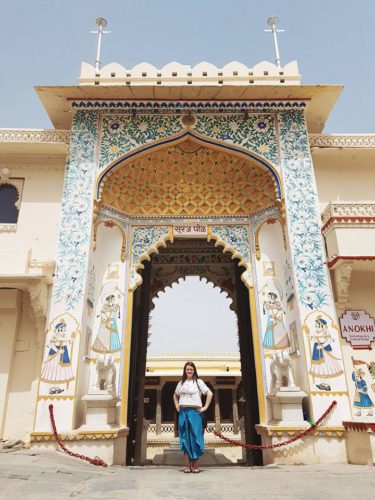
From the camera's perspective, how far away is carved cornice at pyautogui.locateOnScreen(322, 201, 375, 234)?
5.90m

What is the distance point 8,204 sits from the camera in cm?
690

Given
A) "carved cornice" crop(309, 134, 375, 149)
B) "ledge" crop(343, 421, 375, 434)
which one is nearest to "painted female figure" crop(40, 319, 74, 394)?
"ledge" crop(343, 421, 375, 434)

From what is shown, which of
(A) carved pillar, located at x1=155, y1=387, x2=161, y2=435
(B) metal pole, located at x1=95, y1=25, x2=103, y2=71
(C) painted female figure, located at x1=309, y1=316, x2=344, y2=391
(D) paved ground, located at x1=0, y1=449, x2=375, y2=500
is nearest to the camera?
(D) paved ground, located at x1=0, y1=449, x2=375, y2=500

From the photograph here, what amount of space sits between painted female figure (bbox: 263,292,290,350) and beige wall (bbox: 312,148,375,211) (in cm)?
202

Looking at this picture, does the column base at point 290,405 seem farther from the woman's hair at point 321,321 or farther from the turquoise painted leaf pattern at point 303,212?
the turquoise painted leaf pattern at point 303,212

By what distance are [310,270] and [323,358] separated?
4.39 feet

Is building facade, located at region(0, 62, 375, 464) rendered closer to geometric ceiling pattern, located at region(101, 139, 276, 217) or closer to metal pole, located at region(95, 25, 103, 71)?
geometric ceiling pattern, located at region(101, 139, 276, 217)

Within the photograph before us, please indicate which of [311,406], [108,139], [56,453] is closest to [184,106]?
[108,139]

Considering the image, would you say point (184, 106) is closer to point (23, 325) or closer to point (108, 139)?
point (108, 139)

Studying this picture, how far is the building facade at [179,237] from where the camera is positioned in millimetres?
5465

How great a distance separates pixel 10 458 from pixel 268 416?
360cm

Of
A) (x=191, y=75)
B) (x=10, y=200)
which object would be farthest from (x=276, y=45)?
(x=10, y=200)

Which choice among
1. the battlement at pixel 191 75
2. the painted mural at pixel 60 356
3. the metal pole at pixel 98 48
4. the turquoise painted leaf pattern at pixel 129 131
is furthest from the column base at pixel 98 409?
the metal pole at pixel 98 48

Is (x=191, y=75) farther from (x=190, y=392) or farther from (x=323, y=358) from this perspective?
(x=190, y=392)
